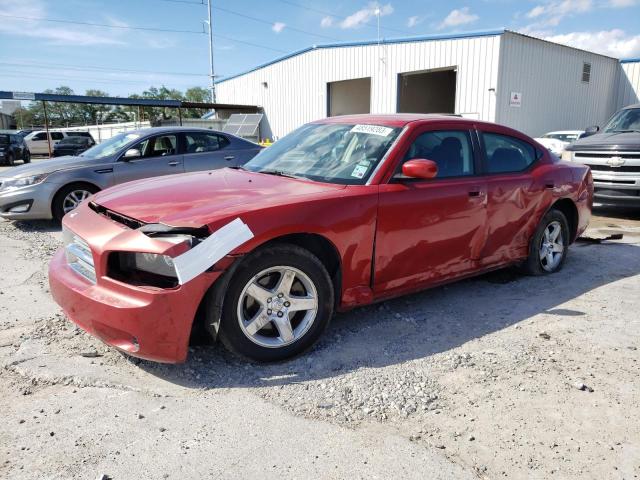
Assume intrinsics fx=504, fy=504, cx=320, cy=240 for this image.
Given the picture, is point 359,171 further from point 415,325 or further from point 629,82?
point 629,82

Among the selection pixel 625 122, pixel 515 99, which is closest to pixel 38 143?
pixel 515 99

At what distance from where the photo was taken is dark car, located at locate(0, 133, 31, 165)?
2258 centimetres

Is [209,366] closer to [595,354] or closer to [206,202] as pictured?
[206,202]

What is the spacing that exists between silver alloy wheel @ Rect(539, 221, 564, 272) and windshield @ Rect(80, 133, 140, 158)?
6110mm

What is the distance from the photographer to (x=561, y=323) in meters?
3.93

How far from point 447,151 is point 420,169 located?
68 cm

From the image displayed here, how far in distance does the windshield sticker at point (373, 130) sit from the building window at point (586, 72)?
21.1 meters

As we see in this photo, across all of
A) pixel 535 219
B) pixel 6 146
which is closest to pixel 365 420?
pixel 535 219

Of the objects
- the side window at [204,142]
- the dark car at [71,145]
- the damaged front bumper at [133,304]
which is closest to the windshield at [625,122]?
the side window at [204,142]

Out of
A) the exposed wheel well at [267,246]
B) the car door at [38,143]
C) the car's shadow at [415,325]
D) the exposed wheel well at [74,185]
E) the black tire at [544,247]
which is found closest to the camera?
the exposed wheel well at [267,246]

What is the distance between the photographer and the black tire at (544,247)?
16.1 ft

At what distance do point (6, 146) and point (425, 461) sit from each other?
25590mm

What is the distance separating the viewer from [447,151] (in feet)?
13.4

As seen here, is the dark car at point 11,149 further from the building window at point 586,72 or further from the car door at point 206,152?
the building window at point 586,72
